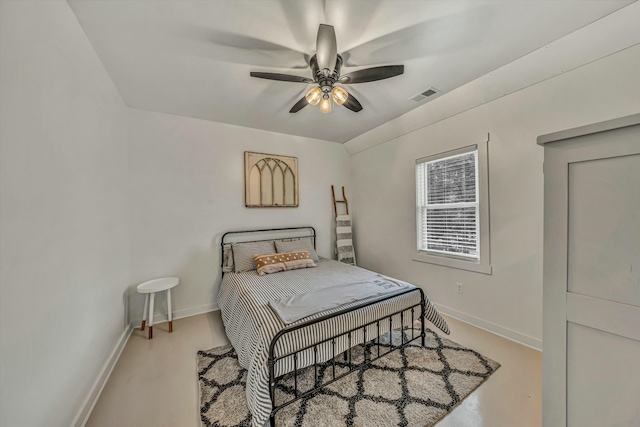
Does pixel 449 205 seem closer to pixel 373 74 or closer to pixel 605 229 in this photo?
pixel 373 74

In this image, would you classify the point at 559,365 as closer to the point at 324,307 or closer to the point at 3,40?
the point at 324,307

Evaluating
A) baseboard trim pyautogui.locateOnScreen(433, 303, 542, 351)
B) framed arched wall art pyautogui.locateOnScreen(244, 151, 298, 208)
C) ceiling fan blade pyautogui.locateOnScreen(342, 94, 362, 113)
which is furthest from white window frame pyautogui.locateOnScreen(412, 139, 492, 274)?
framed arched wall art pyautogui.locateOnScreen(244, 151, 298, 208)

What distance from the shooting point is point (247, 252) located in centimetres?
317

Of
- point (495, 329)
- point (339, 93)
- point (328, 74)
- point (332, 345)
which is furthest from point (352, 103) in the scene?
point (495, 329)

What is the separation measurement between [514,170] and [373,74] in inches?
67.9

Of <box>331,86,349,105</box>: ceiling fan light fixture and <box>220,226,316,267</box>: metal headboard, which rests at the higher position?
<box>331,86,349,105</box>: ceiling fan light fixture

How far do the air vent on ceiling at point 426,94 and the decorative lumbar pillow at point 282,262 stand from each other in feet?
7.82

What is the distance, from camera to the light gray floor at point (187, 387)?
1502 mm

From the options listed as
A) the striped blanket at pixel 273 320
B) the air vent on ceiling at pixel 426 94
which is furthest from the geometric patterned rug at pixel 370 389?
the air vent on ceiling at pixel 426 94

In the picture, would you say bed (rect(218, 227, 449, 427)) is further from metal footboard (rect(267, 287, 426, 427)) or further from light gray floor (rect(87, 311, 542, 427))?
light gray floor (rect(87, 311, 542, 427))

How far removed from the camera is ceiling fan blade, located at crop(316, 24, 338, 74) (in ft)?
4.73

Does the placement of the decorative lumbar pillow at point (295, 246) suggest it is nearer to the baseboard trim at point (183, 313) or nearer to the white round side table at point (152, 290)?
the baseboard trim at point (183, 313)

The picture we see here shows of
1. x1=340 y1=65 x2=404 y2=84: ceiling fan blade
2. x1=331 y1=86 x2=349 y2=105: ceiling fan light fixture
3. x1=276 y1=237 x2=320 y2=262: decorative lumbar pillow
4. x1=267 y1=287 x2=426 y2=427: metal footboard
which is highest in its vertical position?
x1=340 y1=65 x2=404 y2=84: ceiling fan blade

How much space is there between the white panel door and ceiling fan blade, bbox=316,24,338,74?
132 centimetres
